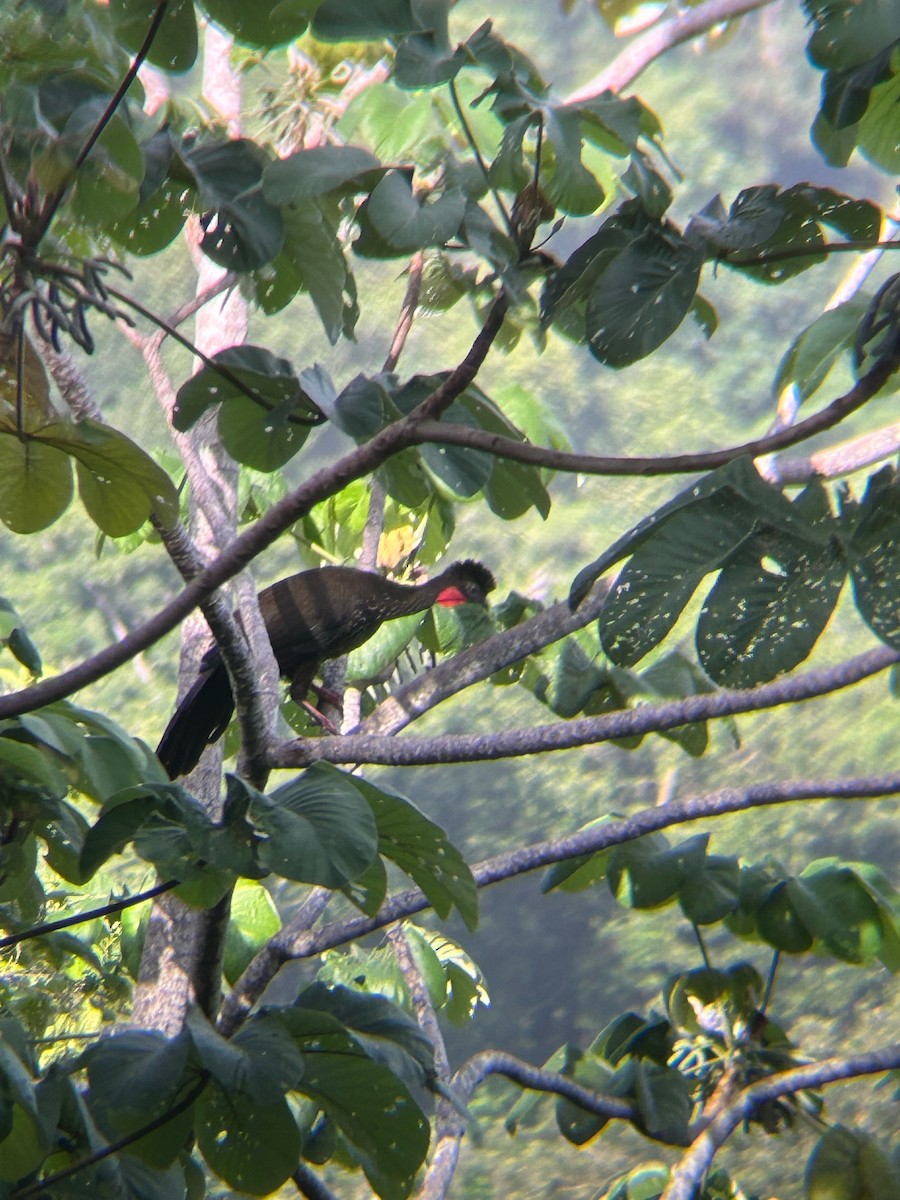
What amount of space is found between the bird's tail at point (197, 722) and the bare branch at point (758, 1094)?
3.41 ft

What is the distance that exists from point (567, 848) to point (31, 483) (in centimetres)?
77

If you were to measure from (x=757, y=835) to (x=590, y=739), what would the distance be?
7.40 meters

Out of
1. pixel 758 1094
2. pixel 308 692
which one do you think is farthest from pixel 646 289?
pixel 308 692

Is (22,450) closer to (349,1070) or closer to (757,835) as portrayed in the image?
(349,1070)

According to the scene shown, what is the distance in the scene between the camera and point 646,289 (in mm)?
863

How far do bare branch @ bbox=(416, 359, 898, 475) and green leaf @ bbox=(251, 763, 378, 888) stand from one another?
1.04 ft

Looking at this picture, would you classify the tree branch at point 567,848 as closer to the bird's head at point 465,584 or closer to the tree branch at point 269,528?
the tree branch at point 269,528

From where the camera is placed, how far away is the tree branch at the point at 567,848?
3.81 feet

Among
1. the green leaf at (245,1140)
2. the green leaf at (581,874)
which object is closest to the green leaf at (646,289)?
the green leaf at (245,1140)

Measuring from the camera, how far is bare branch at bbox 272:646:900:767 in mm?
1031

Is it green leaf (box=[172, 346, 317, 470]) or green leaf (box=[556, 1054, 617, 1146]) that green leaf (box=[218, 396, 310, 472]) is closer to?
green leaf (box=[172, 346, 317, 470])

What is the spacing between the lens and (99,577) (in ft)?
28.2

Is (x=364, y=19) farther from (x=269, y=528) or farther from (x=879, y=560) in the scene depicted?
(x=879, y=560)

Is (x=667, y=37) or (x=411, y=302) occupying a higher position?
(x=667, y=37)
